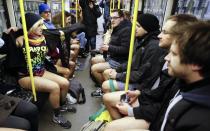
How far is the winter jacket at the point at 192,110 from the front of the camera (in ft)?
3.23

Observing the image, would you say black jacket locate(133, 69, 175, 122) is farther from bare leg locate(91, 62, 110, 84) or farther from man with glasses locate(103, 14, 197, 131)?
bare leg locate(91, 62, 110, 84)

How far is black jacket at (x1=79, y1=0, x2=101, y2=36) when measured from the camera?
17.3 ft

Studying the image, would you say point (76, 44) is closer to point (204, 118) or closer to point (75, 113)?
point (75, 113)

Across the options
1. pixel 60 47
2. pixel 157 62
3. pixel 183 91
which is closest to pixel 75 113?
pixel 60 47

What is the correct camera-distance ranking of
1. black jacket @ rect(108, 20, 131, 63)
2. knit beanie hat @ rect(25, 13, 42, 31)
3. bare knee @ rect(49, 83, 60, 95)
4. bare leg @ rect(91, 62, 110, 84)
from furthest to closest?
bare leg @ rect(91, 62, 110, 84) < black jacket @ rect(108, 20, 131, 63) < bare knee @ rect(49, 83, 60, 95) < knit beanie hat @ rect(25, 13, 42, 31)

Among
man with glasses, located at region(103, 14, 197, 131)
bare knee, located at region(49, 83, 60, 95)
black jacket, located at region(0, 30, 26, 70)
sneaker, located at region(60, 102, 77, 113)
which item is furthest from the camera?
sneaker, located at region(60, 102, 77, 113)

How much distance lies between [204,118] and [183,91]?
23 centimetres

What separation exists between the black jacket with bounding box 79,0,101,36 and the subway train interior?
5.48ft

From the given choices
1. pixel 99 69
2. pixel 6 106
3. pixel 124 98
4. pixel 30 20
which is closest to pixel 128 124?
pixel 124 98

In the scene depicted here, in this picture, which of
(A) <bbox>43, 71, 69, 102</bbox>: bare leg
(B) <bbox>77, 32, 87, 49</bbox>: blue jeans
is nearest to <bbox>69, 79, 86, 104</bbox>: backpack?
(A) <bbox>43, 71, 69, 102</bbox>: bare leg

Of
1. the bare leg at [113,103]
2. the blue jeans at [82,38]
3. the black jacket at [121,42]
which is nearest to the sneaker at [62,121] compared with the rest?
the bare leg at [113,103]

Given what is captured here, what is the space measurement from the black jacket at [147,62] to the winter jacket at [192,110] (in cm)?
78

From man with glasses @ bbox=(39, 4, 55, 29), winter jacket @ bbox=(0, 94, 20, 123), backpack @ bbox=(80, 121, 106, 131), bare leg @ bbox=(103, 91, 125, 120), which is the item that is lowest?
backpack @ bbox=(80, 121, 106, 131)

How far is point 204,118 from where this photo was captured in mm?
979
